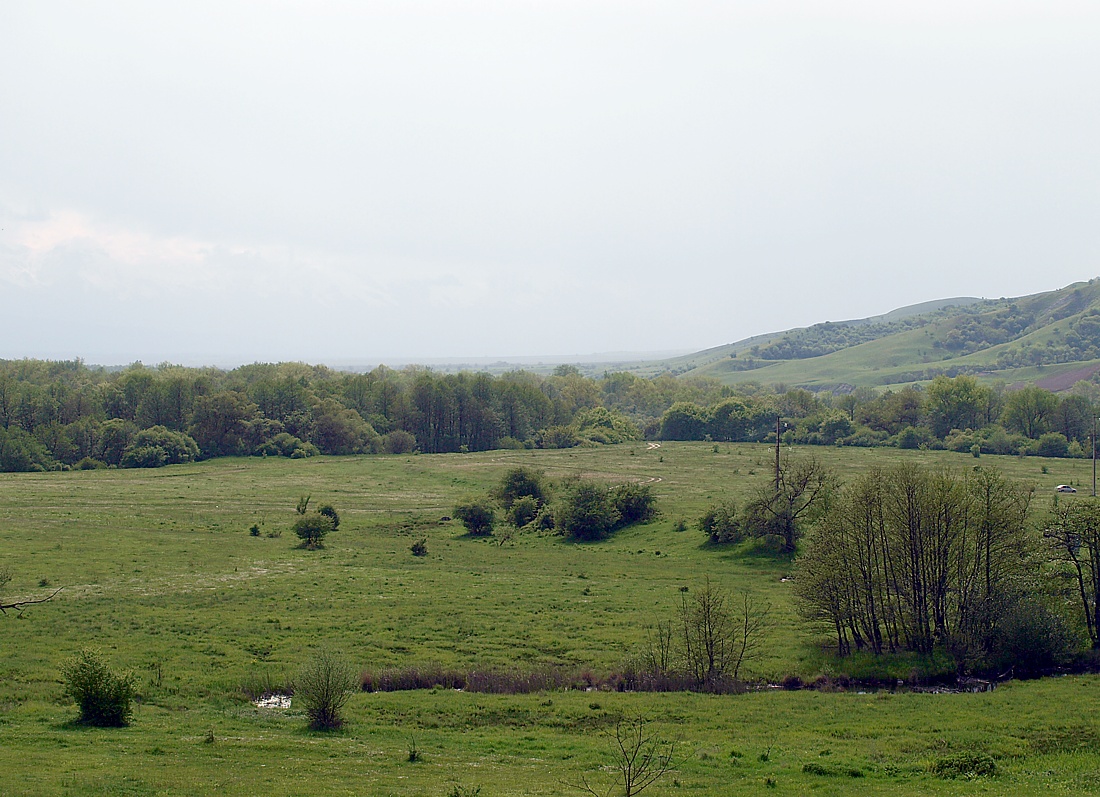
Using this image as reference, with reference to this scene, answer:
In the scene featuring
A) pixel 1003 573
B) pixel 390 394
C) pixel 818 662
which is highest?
pixel 390 394

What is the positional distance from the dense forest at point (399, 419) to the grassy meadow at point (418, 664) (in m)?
43.9

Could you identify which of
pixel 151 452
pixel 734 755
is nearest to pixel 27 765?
pixel 734 755

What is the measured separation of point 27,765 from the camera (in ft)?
63.2

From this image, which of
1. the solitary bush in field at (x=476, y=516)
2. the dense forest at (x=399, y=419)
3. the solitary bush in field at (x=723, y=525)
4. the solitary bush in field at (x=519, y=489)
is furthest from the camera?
the dense forest at (x=399, y=419)

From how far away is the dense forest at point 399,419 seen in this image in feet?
394

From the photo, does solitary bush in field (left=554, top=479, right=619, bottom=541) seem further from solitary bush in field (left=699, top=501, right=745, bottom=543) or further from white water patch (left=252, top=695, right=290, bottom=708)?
white water patch (left=252, top=695, right=290, bottom=708)

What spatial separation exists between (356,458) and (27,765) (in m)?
112

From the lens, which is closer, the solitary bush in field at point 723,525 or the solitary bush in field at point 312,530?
the solitary bush in field at point 723,525

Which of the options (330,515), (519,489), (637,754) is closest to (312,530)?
(330,515)

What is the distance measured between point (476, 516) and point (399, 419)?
275ft

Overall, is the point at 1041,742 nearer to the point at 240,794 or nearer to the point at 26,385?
the point at 240,794

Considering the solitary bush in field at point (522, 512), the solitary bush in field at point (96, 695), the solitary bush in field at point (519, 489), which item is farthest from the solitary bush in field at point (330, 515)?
the solitary bush in field at point (96, 695)

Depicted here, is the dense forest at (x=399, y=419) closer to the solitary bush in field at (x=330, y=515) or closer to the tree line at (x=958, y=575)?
the solitary bush in field at (x=330, y=515)

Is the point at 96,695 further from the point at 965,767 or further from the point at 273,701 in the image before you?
the point at 965,767
